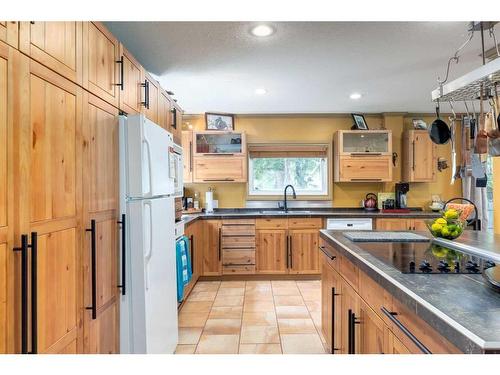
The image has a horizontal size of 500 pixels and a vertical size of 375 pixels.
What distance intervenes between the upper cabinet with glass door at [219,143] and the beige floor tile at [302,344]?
109 inches

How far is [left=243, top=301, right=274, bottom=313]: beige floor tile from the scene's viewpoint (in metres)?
3.60

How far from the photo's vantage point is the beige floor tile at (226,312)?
135 inches

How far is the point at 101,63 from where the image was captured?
1.85 meters

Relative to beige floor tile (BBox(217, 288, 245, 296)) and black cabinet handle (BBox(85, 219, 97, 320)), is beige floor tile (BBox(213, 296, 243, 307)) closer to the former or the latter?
beige floor tile (BBox(217, 288, 245, 296))

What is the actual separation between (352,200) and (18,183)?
4.87 meters

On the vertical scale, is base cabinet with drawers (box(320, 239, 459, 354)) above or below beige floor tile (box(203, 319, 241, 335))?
above

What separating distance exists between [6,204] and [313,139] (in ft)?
15.3

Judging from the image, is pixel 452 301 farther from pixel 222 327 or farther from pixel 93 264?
pixel 222 327

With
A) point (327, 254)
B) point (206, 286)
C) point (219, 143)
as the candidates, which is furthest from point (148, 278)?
point (219, 143)

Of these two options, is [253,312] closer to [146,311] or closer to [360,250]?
[146,311]

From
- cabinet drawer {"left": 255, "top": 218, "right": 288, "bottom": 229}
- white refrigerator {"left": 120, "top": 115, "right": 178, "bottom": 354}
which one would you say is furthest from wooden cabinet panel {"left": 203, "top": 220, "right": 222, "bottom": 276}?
white refrigerator {"left": 120, "top": 115, "right": 178, "bottom": 354}

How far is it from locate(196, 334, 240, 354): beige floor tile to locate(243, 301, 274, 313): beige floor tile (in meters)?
0.66

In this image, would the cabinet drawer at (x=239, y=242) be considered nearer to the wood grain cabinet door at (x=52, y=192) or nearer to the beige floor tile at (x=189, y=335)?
the beige floor tile at (x=189, y=335)
